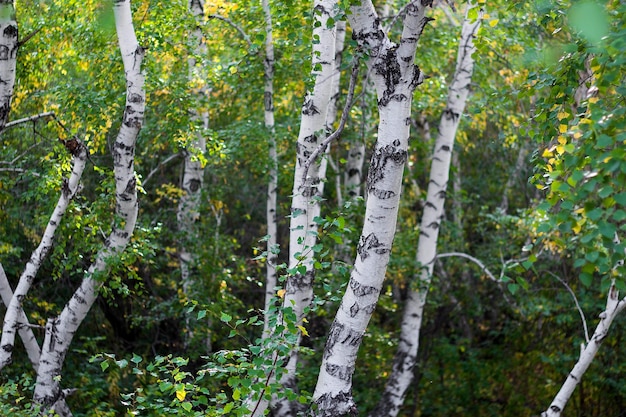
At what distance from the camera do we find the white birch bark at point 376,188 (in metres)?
3.57

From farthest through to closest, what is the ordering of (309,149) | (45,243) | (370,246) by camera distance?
(45,243) < (309,149) < (370,246)

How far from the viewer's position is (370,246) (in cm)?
369

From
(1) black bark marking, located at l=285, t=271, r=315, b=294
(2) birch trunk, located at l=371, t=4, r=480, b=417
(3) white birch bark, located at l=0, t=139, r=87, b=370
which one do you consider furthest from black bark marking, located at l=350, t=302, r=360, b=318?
(2) birch trunk, located at l=371, t=4, r=480, b=417

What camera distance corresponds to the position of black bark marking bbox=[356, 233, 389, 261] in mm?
3678

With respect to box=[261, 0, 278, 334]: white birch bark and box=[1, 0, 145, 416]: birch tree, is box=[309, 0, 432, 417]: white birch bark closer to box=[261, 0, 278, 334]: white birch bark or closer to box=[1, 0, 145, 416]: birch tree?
box=[1, 0, 145, 416]: birch tree

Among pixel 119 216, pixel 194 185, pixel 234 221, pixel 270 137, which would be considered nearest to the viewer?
pixel 119 216

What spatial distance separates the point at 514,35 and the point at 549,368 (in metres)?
4.41

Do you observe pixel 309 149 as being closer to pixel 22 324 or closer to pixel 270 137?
pixel 22 324

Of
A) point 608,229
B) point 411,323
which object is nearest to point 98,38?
point 411,323

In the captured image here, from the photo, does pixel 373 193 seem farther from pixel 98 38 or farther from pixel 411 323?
pixel 411 323

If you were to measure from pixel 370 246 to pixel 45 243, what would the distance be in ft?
10.8

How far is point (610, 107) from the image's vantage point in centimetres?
372

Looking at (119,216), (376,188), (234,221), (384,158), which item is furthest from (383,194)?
(234,221)

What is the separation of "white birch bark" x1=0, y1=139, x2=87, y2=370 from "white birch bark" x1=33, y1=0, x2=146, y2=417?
0.30m
